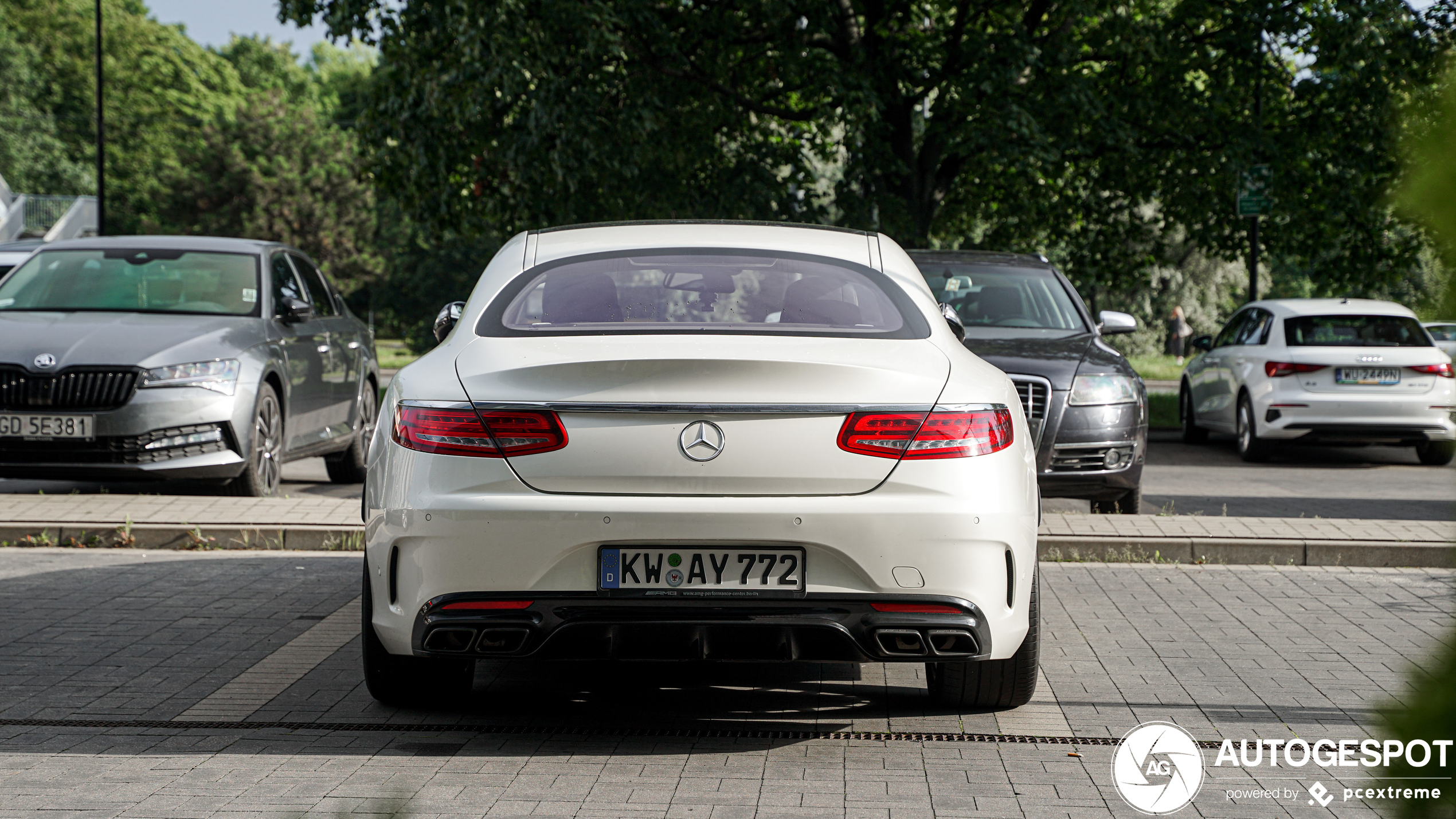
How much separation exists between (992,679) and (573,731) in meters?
1.34

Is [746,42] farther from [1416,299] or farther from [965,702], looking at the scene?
[1416,299]

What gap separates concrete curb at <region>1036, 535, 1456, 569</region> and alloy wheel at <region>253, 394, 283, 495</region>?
16.3ft

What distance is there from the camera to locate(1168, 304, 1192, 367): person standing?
41656mm

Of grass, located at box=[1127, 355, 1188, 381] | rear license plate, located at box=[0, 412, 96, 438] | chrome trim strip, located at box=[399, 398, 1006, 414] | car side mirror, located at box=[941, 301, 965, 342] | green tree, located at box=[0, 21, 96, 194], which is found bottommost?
grass, located at box=[1127, 355, 1188, 381]

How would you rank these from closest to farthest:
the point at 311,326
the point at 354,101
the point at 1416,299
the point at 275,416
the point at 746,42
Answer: the point at 1416,299 < the point at 275,416 < the point at 311,326 < the point at 746,42 < the point at 354,101

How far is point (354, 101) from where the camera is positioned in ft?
199

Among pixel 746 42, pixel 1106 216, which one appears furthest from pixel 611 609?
pixel 1106 216

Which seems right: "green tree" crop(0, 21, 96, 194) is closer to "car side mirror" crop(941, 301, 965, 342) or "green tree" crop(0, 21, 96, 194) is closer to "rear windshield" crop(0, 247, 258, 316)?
"rear windshield" crop(0, 247, 258, 316)

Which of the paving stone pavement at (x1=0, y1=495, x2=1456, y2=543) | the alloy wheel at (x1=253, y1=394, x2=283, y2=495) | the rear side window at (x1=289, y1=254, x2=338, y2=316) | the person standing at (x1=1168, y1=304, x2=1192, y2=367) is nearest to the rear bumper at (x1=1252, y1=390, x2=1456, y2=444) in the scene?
the paving stone pavement at (x1=0, y1=495, x2=1456, y2=543)

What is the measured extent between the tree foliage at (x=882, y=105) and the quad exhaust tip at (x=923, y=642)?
1347cm

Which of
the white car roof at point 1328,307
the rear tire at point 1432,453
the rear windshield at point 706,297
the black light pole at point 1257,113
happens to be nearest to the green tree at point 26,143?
the black light pole at point 1257,113

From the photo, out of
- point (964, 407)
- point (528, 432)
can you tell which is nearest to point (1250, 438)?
point (964, 407)

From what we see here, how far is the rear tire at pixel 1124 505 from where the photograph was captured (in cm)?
940

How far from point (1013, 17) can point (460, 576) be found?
692 inches
